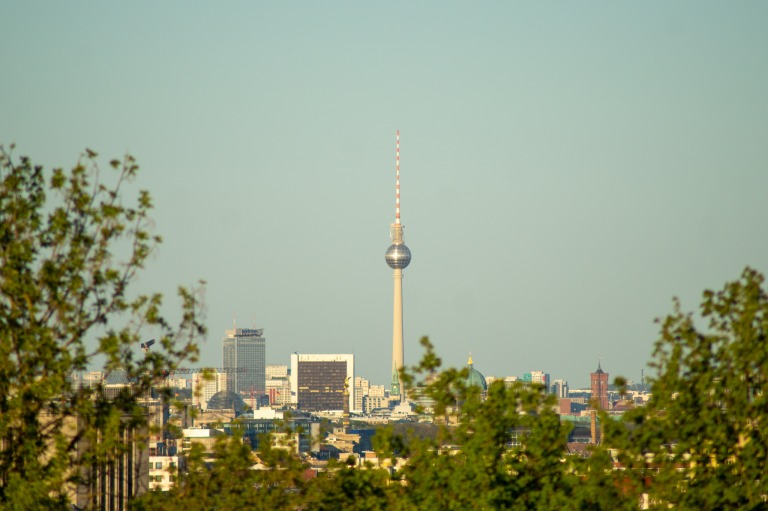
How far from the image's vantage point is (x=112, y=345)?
26531 millimetres

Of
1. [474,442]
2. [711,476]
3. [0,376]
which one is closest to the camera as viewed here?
[0,376]

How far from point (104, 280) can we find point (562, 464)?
1387cm

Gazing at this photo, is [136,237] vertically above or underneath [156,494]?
above

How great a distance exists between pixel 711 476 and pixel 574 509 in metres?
3.19

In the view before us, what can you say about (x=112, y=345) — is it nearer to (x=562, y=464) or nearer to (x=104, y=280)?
(x=104, y=280)

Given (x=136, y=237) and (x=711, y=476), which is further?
(x=711, y=476)

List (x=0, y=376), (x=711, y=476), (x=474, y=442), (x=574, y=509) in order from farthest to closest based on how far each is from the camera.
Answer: (x=474, y=442), (x=574, y=509), (x=711, y=476), (x=0, y=376)

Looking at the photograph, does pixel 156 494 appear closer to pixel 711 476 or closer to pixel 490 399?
pixel 490 399

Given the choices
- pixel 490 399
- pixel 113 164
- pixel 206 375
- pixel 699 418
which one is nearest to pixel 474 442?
pixel 490 399

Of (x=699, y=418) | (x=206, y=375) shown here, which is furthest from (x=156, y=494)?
(x=699, y=418)

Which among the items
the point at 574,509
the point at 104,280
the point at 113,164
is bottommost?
the point at 574,509

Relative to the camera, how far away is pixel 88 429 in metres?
26.9

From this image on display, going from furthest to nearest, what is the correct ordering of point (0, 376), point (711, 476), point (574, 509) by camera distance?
point (574, 509), point (711, 476), point (0, 376)

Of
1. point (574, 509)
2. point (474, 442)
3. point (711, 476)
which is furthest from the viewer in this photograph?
point (474, 442)
